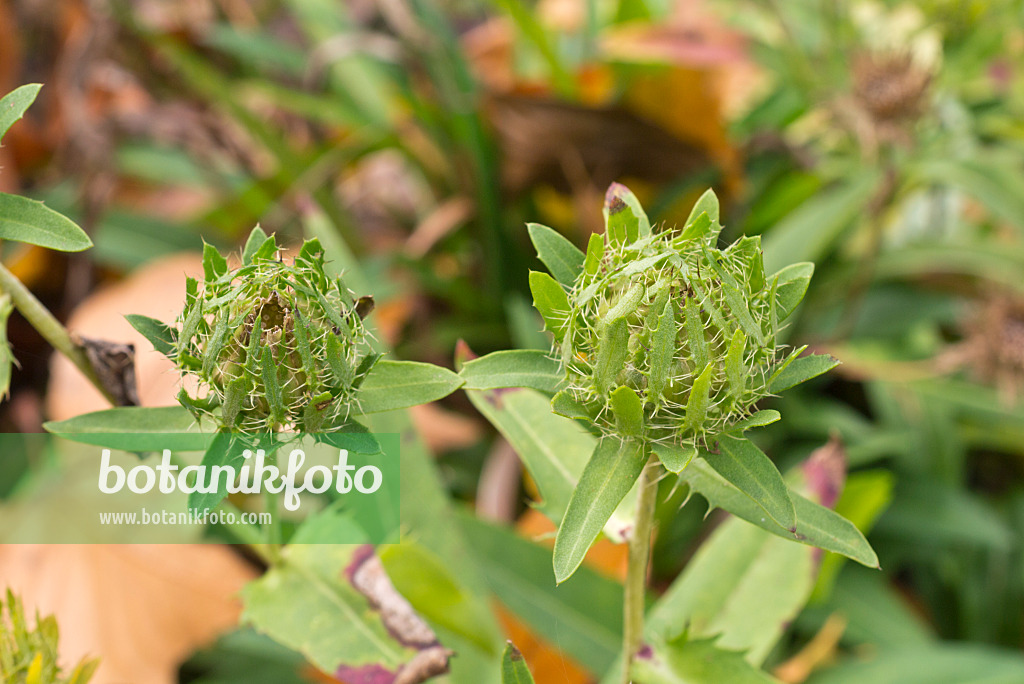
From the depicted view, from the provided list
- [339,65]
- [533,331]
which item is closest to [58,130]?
[339,65]

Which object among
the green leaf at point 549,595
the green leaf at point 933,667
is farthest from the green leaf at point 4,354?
the green leaf at point 933,667

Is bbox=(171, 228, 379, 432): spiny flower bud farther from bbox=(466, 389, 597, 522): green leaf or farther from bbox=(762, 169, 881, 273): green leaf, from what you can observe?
bbox=(762, 169, 881, 273): green leaf

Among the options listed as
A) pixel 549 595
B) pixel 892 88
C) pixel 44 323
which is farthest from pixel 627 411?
pixel 892 88

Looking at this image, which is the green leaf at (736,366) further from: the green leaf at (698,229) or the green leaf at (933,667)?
the green leaf at (933,667)

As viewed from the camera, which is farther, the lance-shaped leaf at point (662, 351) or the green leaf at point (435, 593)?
the green leaf at point (435, 593)

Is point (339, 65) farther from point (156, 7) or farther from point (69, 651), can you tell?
point (69, 651)

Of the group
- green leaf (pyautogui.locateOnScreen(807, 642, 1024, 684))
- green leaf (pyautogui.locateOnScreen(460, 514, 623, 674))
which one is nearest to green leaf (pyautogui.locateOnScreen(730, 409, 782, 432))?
green leaf (pyautogui.locateOnScreen(460, 514, 623, 674))

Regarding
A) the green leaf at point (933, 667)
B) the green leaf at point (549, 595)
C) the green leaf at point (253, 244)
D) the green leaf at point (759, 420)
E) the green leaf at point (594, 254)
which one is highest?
the green leaf at point (253, 244)
